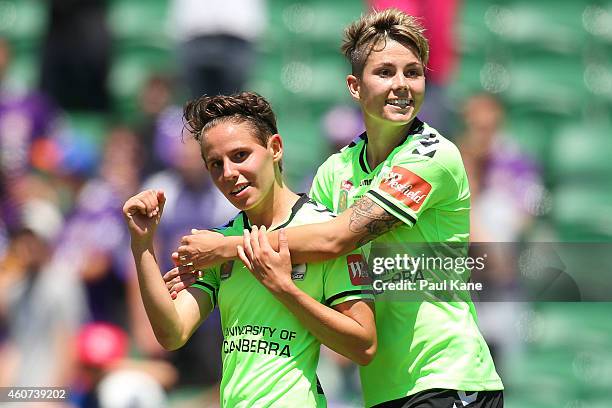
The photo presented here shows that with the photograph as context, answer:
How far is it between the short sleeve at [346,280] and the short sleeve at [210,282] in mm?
367

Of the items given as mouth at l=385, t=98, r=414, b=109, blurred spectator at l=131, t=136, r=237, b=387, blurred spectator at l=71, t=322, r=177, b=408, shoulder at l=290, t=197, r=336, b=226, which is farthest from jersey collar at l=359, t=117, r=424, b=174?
blurred spectator at l=71, t=322, r=177, b=408

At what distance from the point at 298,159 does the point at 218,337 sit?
193cm

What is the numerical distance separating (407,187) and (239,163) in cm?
53

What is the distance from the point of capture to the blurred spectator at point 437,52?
6.89 m

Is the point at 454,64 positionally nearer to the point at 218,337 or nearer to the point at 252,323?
the point at 218,337

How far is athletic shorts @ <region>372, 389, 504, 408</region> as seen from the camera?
3258mm

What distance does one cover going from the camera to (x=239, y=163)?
313 cm

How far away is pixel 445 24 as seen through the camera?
7246mm

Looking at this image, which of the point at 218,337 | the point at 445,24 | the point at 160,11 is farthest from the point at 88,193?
the point at 445,24

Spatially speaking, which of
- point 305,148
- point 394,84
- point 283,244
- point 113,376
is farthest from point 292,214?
point 305,148

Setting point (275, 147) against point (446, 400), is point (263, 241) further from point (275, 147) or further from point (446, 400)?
point (446, 400)

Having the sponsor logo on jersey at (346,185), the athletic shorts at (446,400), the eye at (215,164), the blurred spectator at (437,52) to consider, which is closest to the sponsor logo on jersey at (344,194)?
the sponsor logo on jersey at (346,185)

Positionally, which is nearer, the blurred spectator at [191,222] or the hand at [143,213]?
the hand at [143,213]

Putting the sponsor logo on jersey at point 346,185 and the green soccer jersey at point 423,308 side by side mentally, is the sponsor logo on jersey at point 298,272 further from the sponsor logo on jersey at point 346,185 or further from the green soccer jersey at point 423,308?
the sponsor logo on jersey at point 346,185
